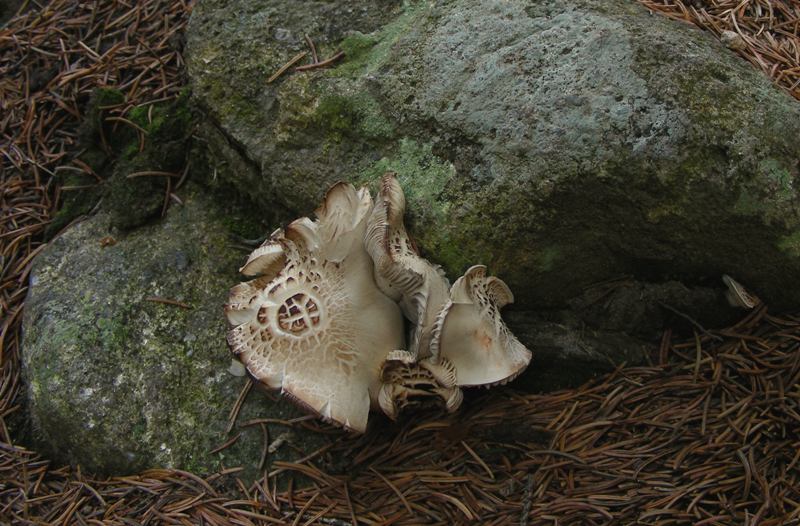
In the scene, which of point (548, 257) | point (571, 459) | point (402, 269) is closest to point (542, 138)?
point (548, 257)

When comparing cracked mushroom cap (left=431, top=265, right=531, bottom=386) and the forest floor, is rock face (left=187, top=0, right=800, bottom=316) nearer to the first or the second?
cracked mushroom cap (left=431, top=265, right=531, bottom=386)

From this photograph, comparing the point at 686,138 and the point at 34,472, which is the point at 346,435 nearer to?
the point at 34,472

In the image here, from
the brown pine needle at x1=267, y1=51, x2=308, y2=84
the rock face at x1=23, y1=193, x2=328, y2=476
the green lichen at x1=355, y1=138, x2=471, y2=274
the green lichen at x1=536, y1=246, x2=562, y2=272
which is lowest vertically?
the rock face at x1=23, y1=193, x2=328, y2=476

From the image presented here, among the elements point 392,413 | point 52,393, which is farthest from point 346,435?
point 52,393

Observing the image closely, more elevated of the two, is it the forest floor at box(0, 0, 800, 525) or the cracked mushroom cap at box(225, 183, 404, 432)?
the cracked mushroom cap at box(225, 183, 404, 432)

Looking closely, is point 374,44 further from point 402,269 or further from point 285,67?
point 402,269

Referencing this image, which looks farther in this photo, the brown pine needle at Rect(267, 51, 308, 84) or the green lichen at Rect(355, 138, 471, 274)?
the brown pine needle at Rect(267, 51, 308, 84)

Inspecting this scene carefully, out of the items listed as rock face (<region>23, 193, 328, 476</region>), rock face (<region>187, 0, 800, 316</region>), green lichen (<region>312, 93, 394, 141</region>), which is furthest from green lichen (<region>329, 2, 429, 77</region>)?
rock face (<region>23, 193, 328, 476</region>)
